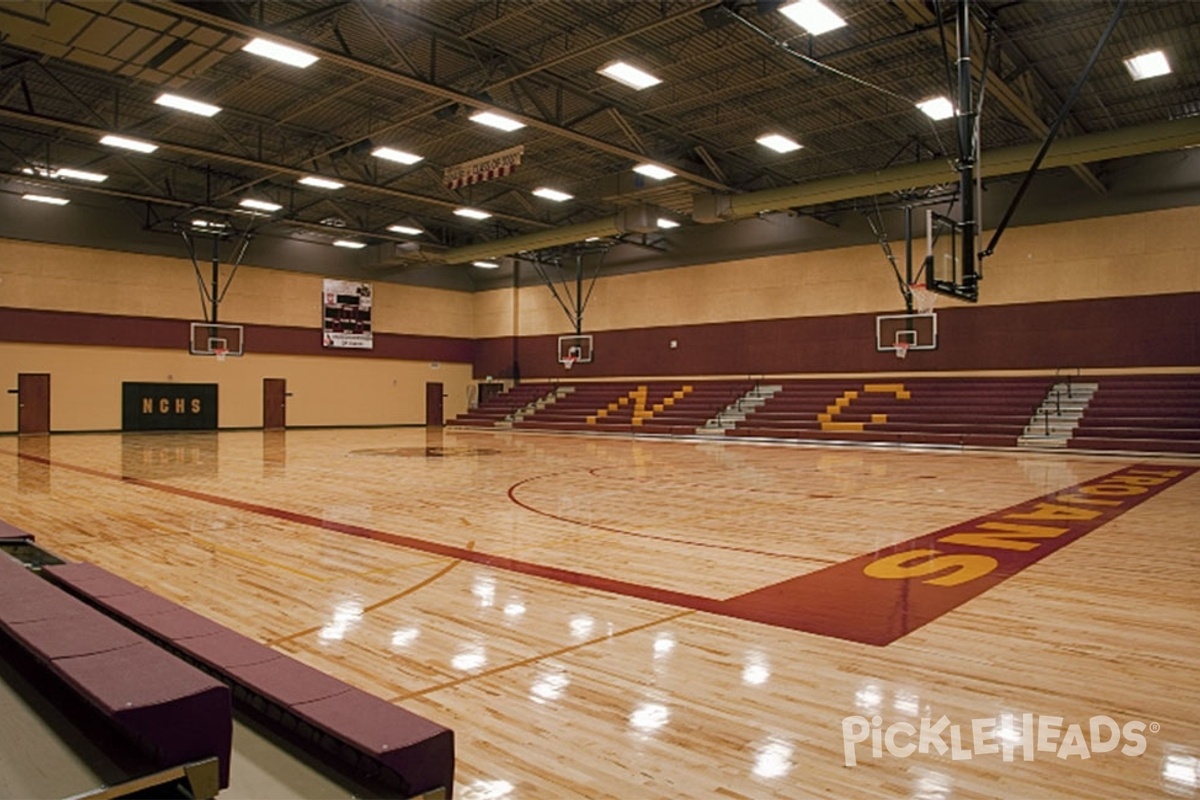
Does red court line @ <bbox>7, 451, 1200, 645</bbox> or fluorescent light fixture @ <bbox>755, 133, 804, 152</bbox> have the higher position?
fluorescent light fixture @ <bbox>755, 133, 804, 152</bbox>

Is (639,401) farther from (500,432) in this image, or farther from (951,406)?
(951,406)

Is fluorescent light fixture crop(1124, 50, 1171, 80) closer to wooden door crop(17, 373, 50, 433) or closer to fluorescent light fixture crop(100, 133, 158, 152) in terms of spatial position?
fluorescent light fixture crop(100, 133, 158, 152)

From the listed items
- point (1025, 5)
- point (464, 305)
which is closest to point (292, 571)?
point (1025, 5)

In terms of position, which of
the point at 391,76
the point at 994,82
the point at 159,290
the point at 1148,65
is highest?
the point at 1148,65

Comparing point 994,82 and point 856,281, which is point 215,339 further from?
point 994,82

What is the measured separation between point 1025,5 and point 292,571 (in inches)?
440

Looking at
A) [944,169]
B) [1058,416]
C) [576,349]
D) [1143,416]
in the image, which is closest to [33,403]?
[576,349]

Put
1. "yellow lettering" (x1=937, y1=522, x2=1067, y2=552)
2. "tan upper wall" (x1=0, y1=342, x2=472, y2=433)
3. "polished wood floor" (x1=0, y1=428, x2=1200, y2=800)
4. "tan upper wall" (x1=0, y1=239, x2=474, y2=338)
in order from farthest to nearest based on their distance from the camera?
1. "tan upper wall" (x1=0, y1=342, x2=472, y2=433)
2. "tan upper wall" (x1=0, y1=239, x2=474, y2=338)
3. "yellow lettering" (x1=937, y1=522, x2=1067, y2=552)
4. "polished wood floor" (x1=0, y1=428, x2=1200, y2=800)

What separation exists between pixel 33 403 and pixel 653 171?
56.1 feet

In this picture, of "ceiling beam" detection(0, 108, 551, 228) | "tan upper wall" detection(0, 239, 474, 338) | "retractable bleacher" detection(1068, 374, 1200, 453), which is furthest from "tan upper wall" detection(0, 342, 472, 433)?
"retractable bleacher" detection(1068, 374, 1200, 453)

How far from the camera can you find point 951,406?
18172mm

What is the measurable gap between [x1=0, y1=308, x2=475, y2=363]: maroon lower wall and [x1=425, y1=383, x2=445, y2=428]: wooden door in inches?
42.9

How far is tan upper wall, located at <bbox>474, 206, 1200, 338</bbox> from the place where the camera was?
16969mm

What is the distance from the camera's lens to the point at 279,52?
414 inches
